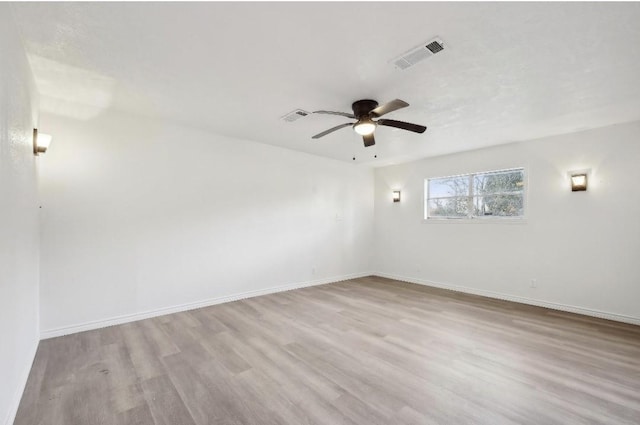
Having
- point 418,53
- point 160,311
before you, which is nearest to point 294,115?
point 418,53

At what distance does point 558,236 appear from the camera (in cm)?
436

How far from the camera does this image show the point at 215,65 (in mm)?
2543

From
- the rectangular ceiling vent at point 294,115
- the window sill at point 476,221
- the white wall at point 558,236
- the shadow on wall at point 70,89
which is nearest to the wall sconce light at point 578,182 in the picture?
the white wall at point 558,236

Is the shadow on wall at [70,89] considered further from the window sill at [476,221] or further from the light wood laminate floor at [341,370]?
the window sill at [476,221]

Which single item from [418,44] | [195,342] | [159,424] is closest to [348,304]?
[195,342]

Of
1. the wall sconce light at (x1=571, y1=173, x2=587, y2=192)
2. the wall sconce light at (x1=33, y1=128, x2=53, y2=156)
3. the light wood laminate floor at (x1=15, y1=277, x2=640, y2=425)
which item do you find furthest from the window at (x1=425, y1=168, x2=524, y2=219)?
the wall sconce light at (x1=33, y1=128, x2=53, y2=156)

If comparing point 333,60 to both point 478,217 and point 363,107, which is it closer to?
point 363,107

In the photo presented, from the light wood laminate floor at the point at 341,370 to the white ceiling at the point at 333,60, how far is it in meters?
2.62

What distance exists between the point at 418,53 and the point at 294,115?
176cm

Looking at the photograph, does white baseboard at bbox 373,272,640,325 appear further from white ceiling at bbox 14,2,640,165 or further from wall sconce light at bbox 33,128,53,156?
wall sconce light at bbox 33,128,53,156

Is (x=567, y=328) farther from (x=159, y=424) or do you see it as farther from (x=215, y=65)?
(x=215, y=65)

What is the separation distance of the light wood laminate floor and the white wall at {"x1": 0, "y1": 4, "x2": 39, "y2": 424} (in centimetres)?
32

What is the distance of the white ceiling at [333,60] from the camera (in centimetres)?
191

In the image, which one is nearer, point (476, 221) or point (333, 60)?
point (333, 60)
